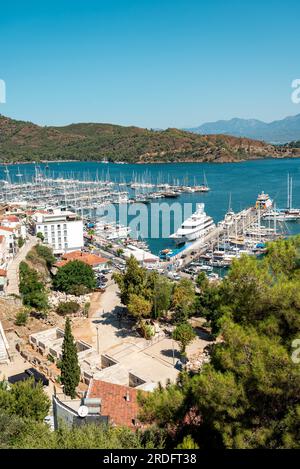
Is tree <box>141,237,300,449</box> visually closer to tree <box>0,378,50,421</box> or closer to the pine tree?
tree <box>0,378,50,421</box>

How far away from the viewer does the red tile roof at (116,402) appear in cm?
1018

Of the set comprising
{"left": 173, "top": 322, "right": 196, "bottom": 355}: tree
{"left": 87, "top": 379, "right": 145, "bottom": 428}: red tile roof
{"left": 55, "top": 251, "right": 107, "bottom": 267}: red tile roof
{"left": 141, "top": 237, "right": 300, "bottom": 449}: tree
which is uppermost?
{"left": 141, "top": 237, "right": 300, "bottom": 449}: tree

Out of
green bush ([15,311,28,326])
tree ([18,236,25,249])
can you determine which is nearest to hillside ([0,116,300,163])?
tree ([18,236,25,249])

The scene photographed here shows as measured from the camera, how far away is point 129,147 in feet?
446

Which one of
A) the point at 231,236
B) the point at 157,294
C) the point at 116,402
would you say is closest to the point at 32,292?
the point at 157,294

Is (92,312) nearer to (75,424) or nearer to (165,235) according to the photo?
(75,424)

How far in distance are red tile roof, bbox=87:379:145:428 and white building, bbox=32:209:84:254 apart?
21323 millimetres

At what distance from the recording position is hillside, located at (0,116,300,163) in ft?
413

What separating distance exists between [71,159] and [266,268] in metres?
135

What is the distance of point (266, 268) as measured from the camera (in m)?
8.05

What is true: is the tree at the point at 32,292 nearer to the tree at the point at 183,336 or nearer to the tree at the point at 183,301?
the tree at the point at 183,301

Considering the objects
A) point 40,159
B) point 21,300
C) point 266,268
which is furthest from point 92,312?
point 40,159

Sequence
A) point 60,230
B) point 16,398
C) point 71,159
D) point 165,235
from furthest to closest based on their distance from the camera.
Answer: point 71,159 < point 165,235 < point 60,230 < point 16,398

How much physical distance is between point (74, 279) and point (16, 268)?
4616 mm
